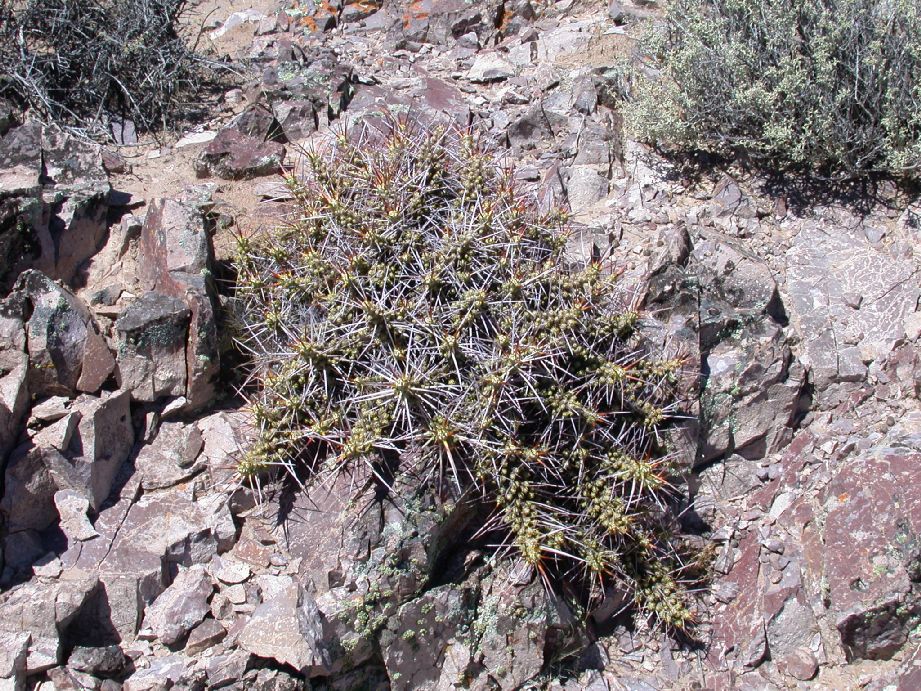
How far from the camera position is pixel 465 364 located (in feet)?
12.5

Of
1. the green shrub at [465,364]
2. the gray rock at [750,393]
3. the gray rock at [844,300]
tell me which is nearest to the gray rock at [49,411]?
the green shrub at [465,364]

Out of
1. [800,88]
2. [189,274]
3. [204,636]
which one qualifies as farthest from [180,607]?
[800,88]

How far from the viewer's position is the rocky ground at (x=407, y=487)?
3.65 m

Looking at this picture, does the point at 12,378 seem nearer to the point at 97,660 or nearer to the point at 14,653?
the point at 14,653

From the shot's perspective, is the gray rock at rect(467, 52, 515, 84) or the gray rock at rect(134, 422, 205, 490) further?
the gray rock at rect(467, 52, 515, 84)

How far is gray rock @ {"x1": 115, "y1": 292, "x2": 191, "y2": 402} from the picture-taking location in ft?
13.1

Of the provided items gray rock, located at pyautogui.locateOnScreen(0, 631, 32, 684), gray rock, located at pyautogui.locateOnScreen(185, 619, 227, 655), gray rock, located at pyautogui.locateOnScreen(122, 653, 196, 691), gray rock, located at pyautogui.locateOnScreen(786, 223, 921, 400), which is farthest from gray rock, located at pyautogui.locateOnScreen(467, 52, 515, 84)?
gray rock, located at pyautogui.locateOnScreen(0, 631, 32, 684)

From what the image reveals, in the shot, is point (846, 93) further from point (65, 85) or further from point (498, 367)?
point (65, 85)

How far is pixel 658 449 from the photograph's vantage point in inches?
167

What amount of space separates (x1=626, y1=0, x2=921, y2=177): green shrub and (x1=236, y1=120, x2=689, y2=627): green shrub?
1.56 metres

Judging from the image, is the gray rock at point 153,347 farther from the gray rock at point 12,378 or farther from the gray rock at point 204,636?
the gray rock at point 204,636

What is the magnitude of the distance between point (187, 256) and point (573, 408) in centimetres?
207

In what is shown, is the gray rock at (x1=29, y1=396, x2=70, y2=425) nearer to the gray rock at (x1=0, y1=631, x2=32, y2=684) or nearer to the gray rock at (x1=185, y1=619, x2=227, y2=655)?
the gray rock at (x1=0, y1=631, x2=32, y2=684)

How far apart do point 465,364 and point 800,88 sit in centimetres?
285
